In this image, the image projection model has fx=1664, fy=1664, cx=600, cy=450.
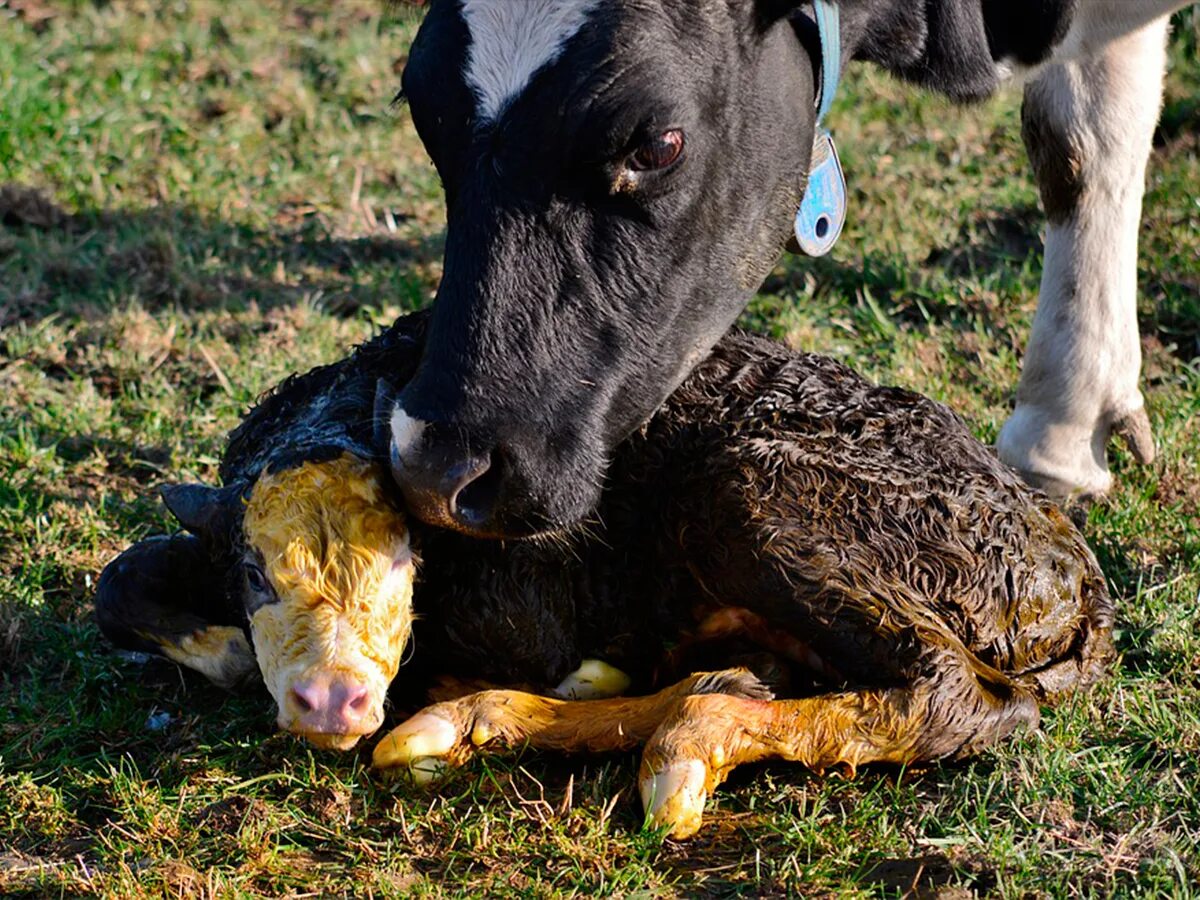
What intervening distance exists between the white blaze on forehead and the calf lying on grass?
0.48ft

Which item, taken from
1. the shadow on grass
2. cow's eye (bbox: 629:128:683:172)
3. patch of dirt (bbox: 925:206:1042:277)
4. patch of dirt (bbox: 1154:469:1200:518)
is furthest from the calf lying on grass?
patch of dirt (bbox: 925:206:1042:277)

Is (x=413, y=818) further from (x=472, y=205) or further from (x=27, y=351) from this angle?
(x=27, y=351)

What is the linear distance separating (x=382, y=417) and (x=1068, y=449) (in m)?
2.33

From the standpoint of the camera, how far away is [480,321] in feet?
11.9

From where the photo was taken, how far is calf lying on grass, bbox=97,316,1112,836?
3.48 metres

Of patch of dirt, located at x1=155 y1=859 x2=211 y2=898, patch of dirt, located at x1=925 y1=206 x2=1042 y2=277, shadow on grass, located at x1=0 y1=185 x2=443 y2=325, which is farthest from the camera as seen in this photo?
patch of dirt, located at x1=925 y1=206 x2=1042 y2=277

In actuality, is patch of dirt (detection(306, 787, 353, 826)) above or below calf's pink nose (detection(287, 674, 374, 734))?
below

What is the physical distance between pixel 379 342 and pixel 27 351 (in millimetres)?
2097

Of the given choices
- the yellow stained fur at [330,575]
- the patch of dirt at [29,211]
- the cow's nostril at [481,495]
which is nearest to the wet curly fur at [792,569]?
the yellow stained fur at [330,575]

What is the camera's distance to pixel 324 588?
345 centimetres

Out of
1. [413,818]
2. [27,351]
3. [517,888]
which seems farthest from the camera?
[27,351]

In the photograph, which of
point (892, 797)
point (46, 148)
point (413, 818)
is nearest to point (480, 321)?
point (413, 818)

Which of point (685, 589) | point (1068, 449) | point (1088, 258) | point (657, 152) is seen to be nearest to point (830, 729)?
point (685, 589)

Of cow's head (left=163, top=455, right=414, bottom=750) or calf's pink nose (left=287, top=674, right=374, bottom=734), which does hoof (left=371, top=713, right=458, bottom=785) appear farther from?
calf's pink nose (left=287, top=674, right=374, bottom=734)
